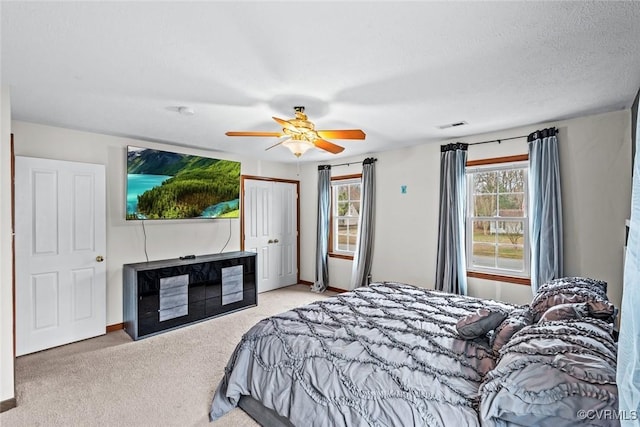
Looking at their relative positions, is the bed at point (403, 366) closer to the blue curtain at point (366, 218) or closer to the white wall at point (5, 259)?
the white wall at point (5, 259)

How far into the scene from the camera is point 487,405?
4.34 feet

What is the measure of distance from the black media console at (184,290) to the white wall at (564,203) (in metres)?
1.88

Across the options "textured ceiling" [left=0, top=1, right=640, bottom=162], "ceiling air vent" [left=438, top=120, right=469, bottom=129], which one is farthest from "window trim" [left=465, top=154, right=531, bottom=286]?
"ceiling air vent" [left=438, top=120, right=469, bottom=129]

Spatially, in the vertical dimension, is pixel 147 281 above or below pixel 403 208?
below

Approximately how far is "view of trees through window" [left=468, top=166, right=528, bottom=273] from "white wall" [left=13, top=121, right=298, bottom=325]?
12.5 feet

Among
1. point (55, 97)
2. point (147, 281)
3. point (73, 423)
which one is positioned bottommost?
point (73, 423)

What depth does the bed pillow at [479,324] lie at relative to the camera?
2004 mm

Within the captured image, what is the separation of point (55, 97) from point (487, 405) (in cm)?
373

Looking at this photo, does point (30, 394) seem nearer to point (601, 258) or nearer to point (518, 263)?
point (518, 263)

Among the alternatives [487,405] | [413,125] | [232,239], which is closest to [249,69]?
[413,125]

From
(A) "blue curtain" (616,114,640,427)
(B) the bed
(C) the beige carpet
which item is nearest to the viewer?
(A) "blue curtain" (616,114,640,427)

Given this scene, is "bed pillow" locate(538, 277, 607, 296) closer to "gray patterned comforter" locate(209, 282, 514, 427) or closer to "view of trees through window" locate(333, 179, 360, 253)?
"gray patterned comforter" locate(209, 282, 514, 427)

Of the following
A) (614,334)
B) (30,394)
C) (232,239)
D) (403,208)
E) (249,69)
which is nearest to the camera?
(614,334)

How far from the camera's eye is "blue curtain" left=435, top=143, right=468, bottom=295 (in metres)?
3.96
